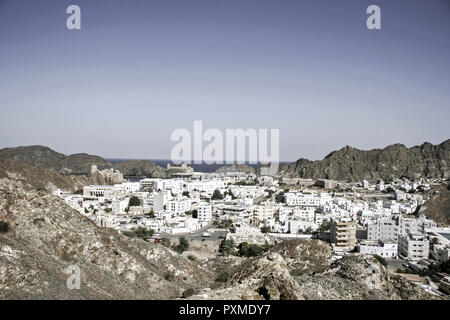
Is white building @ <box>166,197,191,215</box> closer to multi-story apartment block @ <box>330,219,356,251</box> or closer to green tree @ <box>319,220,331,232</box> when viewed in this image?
green tree @ <box>319,220,331,232</box>

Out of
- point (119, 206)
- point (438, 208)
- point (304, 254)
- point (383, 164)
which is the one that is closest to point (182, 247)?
point (304, 254)

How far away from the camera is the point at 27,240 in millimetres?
6949

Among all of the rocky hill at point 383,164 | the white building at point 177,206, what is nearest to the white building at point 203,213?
the white building at point 177,206

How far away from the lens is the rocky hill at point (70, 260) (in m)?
5.71

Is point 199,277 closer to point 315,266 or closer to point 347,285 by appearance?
point 315,266

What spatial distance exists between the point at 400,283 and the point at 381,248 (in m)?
7.86

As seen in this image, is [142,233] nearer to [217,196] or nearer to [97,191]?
[217,196]

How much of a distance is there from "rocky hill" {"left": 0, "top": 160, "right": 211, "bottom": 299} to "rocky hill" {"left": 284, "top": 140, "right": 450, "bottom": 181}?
40987 millimetres

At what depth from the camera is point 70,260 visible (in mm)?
7059

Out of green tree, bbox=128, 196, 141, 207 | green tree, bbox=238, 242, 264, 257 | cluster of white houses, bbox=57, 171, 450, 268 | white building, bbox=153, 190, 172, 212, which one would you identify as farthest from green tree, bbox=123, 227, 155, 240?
green tree, bbox=128, 196, 141, 207

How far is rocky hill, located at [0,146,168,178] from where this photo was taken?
147 ft

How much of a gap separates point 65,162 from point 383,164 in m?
46.5
